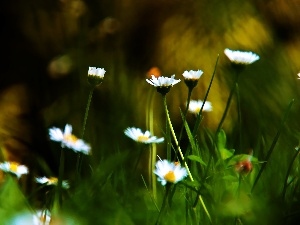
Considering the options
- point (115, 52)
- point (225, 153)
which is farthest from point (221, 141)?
point (115, 52)

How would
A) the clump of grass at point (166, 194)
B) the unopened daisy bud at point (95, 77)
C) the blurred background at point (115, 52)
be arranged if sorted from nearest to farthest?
the clump of grass at point (166, 194) → the unopened daisy bud at point (95, 77) → the blurred background at point (115, 52)

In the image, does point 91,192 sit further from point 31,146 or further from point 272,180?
point 31,146

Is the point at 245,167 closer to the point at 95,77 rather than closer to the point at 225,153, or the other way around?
the point at 225,153

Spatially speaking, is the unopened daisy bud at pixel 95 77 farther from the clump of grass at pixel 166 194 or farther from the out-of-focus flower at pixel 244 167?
the out-of-focus flower at pixel 244 167

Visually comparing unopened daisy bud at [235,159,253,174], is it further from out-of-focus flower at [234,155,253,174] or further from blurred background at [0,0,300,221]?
blurred background at [0,0,300,221]

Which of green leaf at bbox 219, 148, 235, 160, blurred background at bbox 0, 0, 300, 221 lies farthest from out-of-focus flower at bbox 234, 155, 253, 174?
blurred background at bbox 0, 0, 300, 221

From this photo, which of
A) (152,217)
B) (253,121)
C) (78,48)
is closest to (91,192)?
(152,217)

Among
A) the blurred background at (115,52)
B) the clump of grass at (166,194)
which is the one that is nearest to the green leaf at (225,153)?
the clump of grass at (166,194)
